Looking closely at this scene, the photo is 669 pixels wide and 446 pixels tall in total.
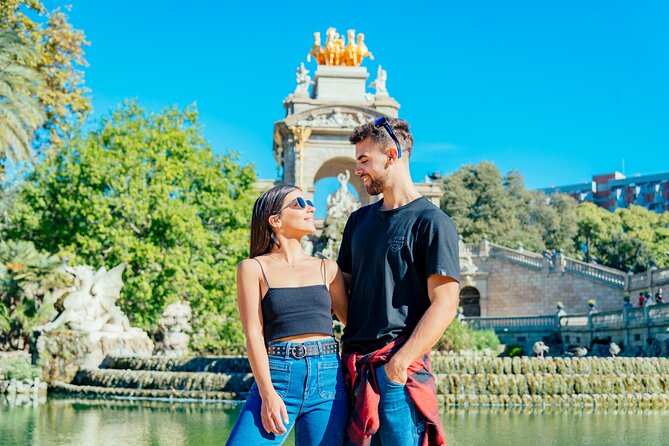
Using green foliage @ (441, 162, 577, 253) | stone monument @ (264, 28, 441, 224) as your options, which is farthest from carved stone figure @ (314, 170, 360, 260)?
green foliage @ (441, 162, 577, 253)

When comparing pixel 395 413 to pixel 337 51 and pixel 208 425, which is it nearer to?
pixel 208 425

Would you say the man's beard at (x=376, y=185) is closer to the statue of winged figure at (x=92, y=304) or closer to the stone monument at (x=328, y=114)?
the statue of winged figure at (x=92, y=304)

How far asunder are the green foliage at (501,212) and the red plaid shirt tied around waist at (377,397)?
48.9 meters

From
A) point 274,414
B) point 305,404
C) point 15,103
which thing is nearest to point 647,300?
point 15,103

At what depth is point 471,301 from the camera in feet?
158

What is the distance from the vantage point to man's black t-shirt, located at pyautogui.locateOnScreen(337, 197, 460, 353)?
12.9 feet

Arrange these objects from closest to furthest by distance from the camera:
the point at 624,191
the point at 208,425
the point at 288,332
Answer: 1. the point at 288,332
2. the point at 208,425
3. the point at 624,191

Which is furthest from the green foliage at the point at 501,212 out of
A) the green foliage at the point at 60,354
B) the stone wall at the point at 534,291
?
the green foliage at the point at 60,354

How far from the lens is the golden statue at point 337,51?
49750 mm

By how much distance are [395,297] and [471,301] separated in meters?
44.9

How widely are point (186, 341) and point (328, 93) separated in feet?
82.7

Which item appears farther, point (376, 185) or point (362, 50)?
point (362, 50)

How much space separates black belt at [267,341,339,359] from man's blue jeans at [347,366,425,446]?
28cm

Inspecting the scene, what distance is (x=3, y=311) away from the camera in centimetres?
2059
